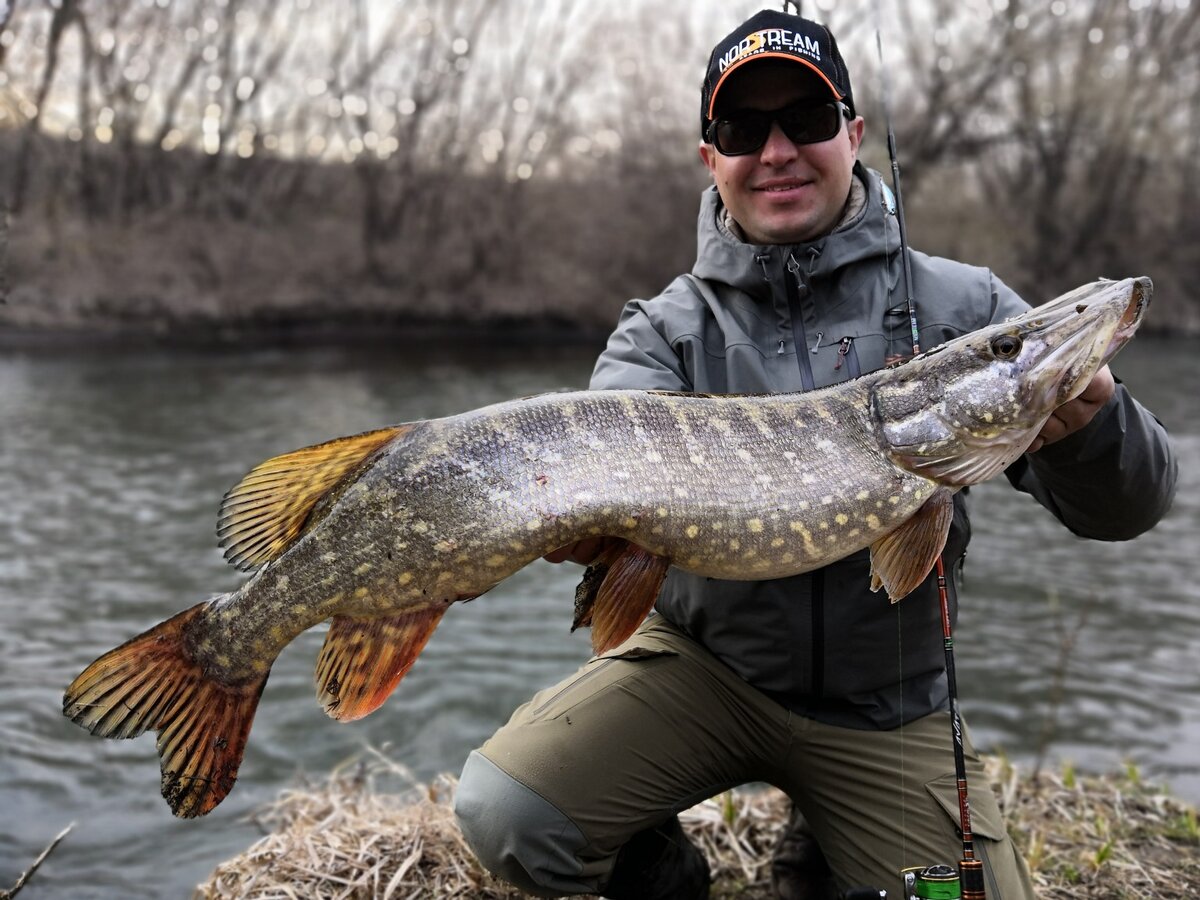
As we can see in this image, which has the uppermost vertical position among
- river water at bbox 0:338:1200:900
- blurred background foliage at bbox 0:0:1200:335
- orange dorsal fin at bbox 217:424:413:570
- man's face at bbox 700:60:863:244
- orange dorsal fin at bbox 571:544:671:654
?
blurred background foliage at bbox 0:0:1200:335

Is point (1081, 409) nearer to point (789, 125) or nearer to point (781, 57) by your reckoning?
point (789, 125)

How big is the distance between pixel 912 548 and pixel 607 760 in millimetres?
945

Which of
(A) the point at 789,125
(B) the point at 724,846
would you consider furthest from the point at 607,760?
(A) the point at 789,125

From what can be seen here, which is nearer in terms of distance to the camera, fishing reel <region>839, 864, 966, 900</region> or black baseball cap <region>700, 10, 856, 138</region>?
fishing reel <region>839, 864, 966, 900</region>

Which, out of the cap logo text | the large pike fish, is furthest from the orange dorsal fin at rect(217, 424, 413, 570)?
the cap logo text

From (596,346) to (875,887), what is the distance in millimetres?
22465

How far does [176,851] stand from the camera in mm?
3955

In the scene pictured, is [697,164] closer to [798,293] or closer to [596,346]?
[596,346]

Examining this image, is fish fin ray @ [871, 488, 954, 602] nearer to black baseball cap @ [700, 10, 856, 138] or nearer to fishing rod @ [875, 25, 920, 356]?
fishing rod @ [875, 25, 920, 356]

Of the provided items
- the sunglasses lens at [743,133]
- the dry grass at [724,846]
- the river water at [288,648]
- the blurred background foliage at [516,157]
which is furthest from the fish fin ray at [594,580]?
the blurred background foliage at [516,157]

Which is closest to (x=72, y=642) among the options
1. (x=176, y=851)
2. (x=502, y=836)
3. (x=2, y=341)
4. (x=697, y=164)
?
(x=176, y=851)

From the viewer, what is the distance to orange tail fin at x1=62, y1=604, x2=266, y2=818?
Result: 85.3 inches

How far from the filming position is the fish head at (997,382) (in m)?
2.25

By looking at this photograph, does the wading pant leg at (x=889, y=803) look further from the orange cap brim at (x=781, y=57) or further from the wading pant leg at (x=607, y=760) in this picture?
the orange cap brim at (x=781, y=57)
